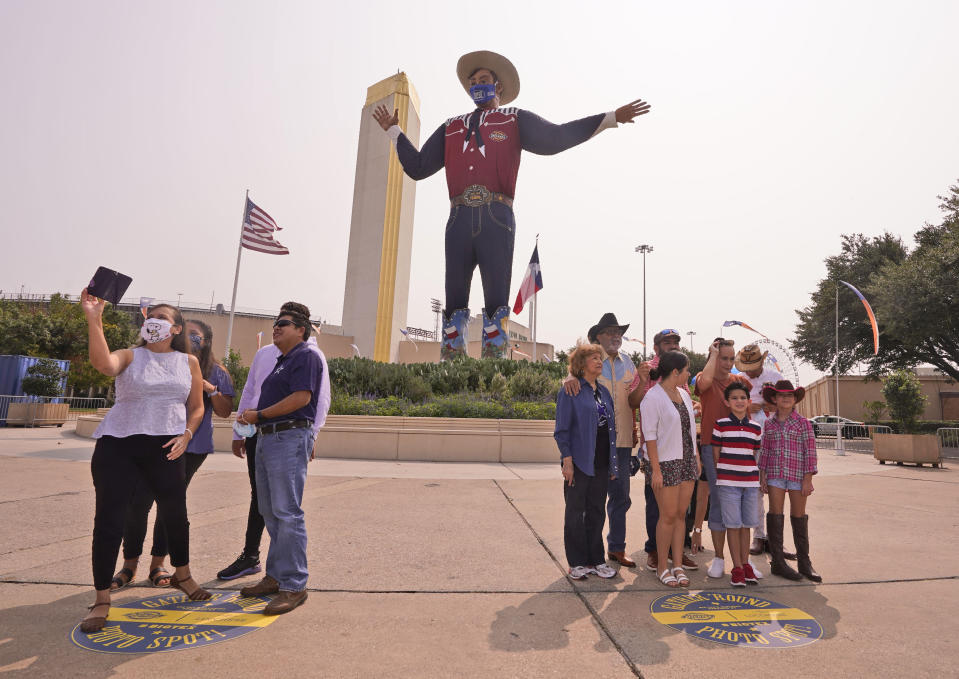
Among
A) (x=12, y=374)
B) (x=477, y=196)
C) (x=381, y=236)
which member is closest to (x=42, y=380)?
(x=12, y=374)

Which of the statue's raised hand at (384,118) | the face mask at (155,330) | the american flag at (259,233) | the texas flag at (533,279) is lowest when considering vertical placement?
the face mask at (155,330)

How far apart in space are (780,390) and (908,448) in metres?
12.6

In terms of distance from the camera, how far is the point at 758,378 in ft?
15.6

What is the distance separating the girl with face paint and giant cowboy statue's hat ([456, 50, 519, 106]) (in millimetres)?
12522

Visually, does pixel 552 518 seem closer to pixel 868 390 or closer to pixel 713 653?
pixel 713 653

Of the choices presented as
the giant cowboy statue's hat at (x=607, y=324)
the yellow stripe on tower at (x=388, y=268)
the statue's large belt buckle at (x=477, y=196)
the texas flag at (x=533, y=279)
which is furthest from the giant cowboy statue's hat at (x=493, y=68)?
the yellow stripe on tower at (x=388, y=268)

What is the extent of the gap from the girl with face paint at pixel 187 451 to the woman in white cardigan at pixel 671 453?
3.00 meters

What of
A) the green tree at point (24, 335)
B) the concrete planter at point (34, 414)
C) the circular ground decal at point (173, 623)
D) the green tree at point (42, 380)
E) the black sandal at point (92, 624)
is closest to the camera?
the circular ground decal at point (173, 623)

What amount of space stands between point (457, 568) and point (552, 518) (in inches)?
79.8

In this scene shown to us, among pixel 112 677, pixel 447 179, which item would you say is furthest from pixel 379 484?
pixel 447 179

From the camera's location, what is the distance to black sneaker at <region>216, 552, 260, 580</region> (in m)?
3.66

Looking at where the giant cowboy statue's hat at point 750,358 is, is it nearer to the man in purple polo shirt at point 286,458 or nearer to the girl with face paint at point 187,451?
the man in purple polo shirt at point 286,458

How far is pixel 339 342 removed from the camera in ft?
125

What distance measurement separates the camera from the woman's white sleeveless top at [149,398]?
3.08 meters
